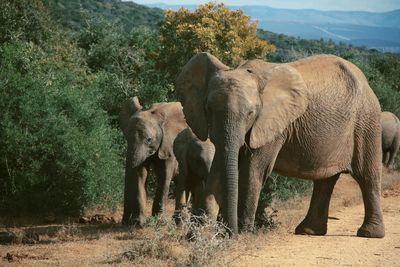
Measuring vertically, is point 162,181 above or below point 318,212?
below

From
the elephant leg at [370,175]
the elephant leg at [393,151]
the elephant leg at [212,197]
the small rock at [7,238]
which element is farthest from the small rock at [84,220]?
the elephant leg at [393,151]

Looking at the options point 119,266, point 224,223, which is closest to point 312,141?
point 224,223

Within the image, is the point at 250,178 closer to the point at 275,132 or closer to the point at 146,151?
the point at 275,132

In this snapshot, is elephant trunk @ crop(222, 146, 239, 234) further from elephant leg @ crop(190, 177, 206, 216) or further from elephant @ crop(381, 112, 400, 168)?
elephant @ crop(381, 112, 400, 168)

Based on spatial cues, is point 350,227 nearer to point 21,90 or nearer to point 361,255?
point 361,255

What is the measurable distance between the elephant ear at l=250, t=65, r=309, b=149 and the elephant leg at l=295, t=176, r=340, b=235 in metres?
1.54

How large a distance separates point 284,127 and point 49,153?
17.7ft

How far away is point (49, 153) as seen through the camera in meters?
13.2

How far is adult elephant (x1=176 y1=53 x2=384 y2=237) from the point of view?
8164 millimetres

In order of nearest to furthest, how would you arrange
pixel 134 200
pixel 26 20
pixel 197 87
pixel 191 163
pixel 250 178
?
pixel 250 178
pixel 197 87
pixel 134 200
pixel 191 163
pixel 26 20

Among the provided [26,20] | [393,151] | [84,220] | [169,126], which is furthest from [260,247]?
[26,20]

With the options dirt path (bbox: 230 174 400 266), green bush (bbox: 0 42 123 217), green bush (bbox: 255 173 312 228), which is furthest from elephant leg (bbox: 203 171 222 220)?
green bush (bbox: 0 42 123 217)

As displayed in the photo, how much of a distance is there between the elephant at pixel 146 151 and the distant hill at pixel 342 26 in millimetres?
80862

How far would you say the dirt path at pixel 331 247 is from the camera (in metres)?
8.00
